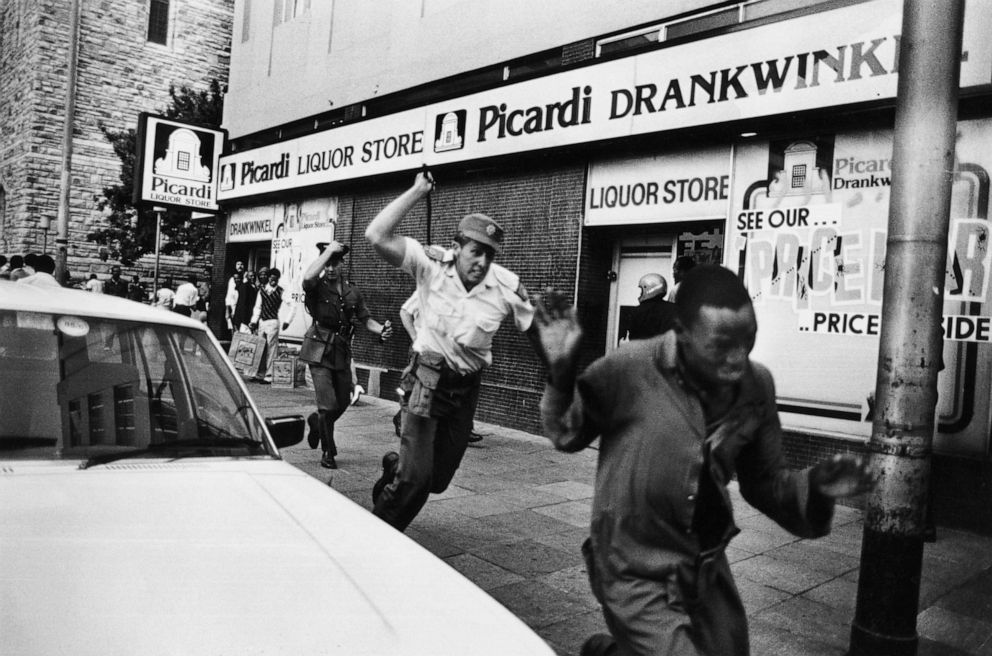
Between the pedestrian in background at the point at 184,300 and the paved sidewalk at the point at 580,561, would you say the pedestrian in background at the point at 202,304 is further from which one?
the paved sidewalk at the point at 580,561

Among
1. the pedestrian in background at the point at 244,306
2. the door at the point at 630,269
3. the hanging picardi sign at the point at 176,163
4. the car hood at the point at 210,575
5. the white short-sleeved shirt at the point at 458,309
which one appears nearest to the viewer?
the car hood at the point at 210,575

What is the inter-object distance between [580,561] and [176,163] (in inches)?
572

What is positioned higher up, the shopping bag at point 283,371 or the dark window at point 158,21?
the dark window at point 158,21

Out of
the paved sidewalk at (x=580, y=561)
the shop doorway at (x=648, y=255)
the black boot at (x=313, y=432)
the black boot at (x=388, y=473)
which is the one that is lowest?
the paved sidewalk at (x=580, y=561)

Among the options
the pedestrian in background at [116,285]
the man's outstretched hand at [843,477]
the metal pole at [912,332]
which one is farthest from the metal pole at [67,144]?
the man's outstretched hand at [843,477]

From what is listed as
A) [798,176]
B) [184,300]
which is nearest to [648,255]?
[798,176]

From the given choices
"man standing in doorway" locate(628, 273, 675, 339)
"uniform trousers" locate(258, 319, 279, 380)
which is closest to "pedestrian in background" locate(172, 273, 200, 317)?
"uniform trousers" locate(258, 319, 279, 380)

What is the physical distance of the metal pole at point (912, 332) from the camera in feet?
11.3

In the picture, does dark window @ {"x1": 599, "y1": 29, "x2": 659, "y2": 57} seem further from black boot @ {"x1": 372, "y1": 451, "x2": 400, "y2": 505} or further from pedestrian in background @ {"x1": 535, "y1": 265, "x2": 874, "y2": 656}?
pedestrian in background @ {"x1": 535, "y1": 265, "x2": 874, "y2": 656}

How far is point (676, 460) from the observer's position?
6.74ft

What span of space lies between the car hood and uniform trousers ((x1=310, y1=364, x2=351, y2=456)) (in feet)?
15.3

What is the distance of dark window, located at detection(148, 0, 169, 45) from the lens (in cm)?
2808

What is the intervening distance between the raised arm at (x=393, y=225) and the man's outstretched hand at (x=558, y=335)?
166 cm

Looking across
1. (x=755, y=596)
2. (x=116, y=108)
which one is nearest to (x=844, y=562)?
(x=755, y=596)
